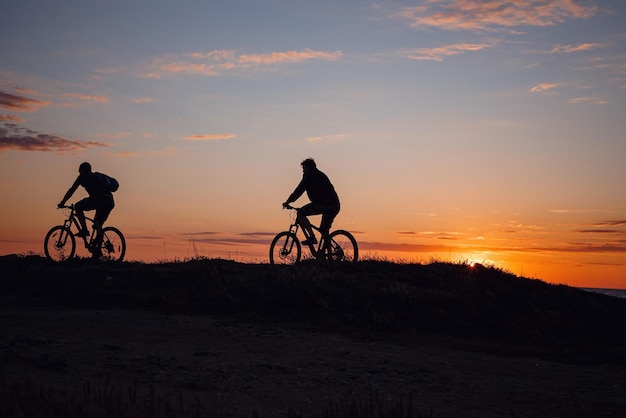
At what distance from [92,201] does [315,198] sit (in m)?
7.17

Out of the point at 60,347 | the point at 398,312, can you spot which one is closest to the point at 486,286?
the point at 398,312

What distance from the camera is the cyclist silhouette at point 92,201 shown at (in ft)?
64.1

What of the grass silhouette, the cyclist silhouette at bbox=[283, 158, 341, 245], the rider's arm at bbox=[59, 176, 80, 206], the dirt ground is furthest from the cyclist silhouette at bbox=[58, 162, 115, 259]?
→ the dirt ground

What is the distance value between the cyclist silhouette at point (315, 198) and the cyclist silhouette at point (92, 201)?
5.86m

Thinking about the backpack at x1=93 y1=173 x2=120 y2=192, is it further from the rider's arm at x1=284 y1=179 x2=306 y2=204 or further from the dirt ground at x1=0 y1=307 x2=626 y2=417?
the dirt ground at x1=0 y1=307 x2=626 y2=417

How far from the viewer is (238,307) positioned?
14672 millimetres

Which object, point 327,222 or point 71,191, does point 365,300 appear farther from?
point 71,191

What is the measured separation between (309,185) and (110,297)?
6.65m

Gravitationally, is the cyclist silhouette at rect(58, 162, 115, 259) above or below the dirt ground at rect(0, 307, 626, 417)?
above

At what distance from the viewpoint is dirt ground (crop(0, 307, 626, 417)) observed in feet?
27.9

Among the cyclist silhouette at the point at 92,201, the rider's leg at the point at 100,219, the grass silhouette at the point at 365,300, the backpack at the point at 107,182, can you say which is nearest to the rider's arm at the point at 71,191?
the cyclist silhouette at the point at 92,201

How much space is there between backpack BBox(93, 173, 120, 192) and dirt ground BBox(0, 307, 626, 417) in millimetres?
6661

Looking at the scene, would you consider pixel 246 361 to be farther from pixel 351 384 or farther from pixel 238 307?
pixel 238 307

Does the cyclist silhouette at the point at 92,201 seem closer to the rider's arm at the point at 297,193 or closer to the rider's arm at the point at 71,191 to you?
the rider's arm at the point at 71,191
